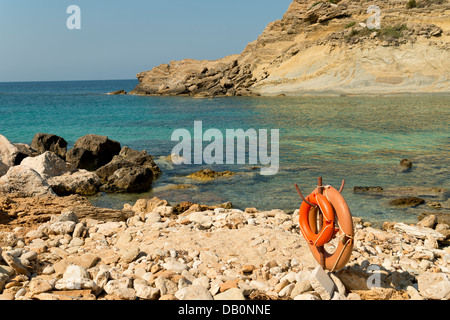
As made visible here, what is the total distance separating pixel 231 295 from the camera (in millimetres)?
5727

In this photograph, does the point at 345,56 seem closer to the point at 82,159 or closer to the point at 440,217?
the point at 82,159

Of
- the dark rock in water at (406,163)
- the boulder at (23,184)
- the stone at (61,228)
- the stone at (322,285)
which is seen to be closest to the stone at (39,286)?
the stone at (61,228)

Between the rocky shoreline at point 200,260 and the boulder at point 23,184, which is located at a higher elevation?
the boulder at point 23,184

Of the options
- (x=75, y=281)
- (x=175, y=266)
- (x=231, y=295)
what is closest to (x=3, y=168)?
(x=75, y=281)

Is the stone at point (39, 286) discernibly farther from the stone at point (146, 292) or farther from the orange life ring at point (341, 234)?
the orange life ring at point (341, 234)

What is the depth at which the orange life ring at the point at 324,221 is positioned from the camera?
5.89 metres

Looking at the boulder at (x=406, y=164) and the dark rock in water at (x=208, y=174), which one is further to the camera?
the boulder at (x=406, y=164)

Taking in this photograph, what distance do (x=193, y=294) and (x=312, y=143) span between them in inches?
712

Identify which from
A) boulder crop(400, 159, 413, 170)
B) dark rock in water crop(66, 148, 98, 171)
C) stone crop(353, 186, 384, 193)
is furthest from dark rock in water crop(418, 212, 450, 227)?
dark rock in water crop(66, 148, 98, 171)

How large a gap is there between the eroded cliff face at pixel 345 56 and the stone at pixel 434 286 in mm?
46364

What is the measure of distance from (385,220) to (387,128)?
17.2 meters
